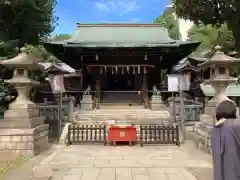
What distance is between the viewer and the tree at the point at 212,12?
32.2 ft

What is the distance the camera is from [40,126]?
10.5 metres

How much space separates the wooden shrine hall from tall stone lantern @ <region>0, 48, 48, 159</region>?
976 cm

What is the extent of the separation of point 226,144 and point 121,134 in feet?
26.9

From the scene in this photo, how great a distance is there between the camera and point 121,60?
21.4 meters

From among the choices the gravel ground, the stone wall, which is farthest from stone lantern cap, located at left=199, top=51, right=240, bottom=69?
the gravel ground

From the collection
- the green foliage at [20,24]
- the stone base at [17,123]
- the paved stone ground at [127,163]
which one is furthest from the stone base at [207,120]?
the green foliage at [20,24]

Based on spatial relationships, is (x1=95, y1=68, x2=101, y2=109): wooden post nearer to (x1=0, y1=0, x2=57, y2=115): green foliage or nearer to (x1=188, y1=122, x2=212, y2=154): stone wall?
(x1=0, y1=0, x2=57, y2=115): green foliage

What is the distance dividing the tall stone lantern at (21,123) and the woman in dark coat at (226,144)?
6.74 m

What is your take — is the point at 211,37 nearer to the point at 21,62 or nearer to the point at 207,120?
the point at 207,120

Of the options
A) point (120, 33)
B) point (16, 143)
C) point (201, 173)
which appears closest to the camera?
point (201, 173)

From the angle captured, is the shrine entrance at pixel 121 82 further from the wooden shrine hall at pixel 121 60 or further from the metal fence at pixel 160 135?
the metal fence at pixel 160 135

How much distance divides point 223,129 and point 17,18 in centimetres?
1481

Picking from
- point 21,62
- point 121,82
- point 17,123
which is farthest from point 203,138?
point 121,82

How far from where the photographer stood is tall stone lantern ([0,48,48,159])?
917 centimetres
